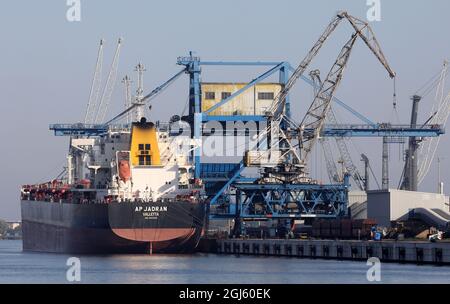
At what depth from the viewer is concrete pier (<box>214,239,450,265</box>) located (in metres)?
88.9

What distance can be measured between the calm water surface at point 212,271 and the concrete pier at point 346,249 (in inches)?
69.8

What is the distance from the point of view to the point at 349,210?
462 feet

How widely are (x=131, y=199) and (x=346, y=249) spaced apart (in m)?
23.4

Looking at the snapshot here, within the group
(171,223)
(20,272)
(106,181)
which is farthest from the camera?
(106,181)

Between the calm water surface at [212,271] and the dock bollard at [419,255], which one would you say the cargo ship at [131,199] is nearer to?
the calm water surface at [212,271]

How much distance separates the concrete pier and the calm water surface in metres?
1.77

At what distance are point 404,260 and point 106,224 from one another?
3208 cm

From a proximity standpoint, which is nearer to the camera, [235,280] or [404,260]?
[235,280]

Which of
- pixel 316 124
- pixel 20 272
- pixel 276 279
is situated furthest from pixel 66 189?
pixel 276 279

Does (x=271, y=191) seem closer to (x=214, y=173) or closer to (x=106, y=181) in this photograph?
(x=214, y=173)

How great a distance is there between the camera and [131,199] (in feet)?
387

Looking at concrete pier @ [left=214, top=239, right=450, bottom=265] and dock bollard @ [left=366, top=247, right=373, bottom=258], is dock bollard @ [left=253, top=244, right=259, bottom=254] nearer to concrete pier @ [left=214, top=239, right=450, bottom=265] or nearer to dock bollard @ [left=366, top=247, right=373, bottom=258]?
concrete pier @ [left=214, top=239, right=450, bottom=265]

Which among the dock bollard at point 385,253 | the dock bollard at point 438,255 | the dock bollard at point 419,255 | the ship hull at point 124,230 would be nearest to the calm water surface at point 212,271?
the dock bollard at point 419,255

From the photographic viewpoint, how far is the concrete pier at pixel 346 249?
88875 millimetres
